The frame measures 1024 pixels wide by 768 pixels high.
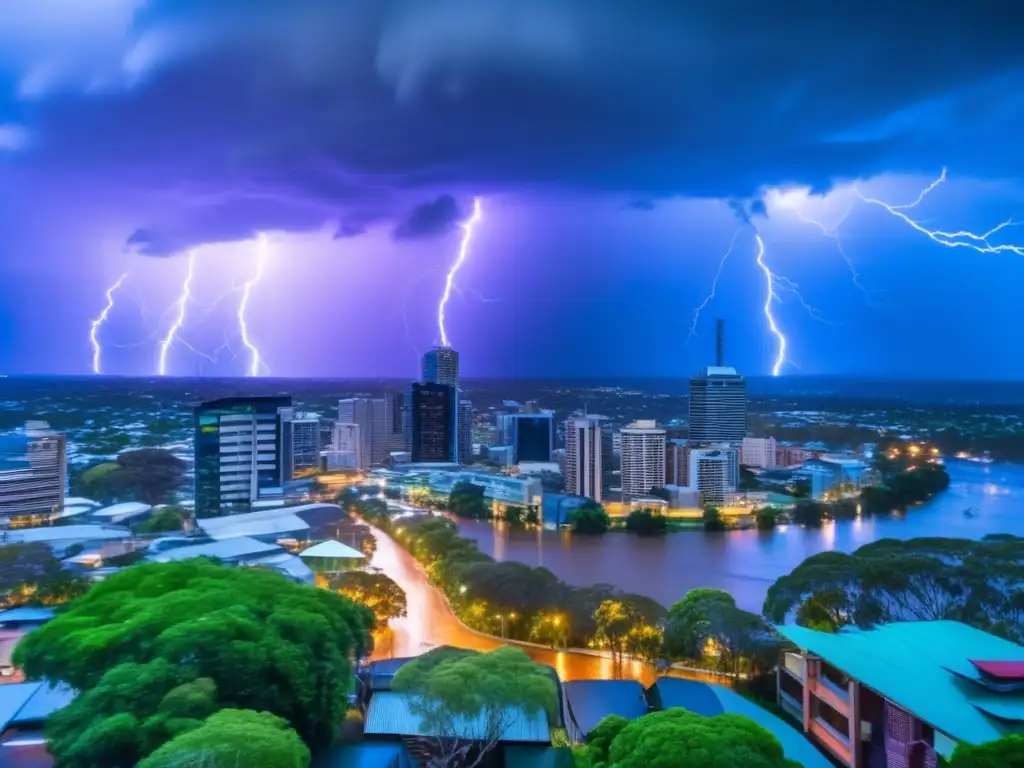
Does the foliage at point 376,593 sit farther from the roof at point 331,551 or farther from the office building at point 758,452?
the office building at point 758,452

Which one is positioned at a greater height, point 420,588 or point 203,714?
point 203,714

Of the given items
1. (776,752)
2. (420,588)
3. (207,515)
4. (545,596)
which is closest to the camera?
(776,752)

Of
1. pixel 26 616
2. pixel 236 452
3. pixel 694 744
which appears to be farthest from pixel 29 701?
pixel 236 452

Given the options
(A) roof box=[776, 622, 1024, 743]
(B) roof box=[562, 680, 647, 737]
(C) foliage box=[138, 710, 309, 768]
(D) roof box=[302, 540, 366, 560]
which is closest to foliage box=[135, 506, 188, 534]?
(D) roof box=[302, 540, 366, 560]

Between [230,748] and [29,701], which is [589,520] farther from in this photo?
[230,748]

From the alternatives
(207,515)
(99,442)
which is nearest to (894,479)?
(207,515)

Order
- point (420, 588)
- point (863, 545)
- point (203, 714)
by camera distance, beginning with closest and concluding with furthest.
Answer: point (203, 714)
point (420, 588)
point (863, 545)

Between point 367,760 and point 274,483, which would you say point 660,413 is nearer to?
point 274,483
